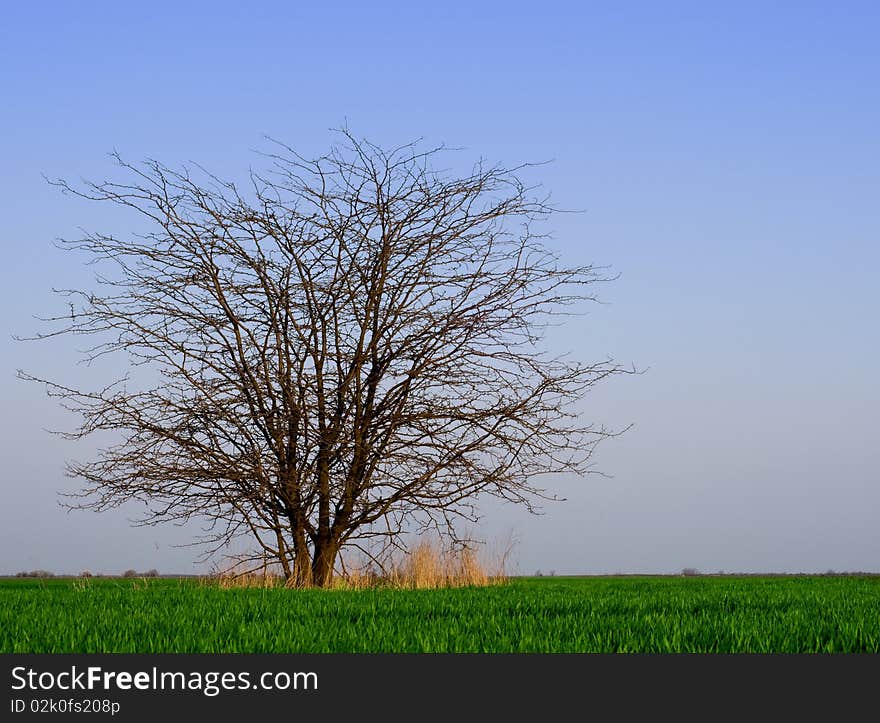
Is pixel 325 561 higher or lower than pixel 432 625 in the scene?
higher

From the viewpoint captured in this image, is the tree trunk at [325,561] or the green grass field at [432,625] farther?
Result: the tree trunk at [325,561]

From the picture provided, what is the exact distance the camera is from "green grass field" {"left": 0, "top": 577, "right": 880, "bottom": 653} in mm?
5289

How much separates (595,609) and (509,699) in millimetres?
4142

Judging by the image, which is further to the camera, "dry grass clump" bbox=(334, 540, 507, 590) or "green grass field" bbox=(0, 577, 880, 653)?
"dry grass clump" bbox=(334, 540, 507, 590)

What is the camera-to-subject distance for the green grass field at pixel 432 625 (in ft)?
17.4

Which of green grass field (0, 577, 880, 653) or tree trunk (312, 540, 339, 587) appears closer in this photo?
green grass field (0, 577, 880, 653)

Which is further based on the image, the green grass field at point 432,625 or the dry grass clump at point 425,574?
the dry grass clump at point 425,574

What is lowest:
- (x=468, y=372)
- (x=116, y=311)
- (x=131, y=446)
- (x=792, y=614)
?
(x=792, y=614)

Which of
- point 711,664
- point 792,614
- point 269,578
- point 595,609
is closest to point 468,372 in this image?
point 269,578

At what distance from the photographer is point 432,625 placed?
6176 millimetres

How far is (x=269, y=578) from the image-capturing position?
14.0 metres

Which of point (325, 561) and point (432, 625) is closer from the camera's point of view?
point (432, 625)

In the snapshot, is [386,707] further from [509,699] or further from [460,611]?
[460,611]

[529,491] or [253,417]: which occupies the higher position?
[253,417]
